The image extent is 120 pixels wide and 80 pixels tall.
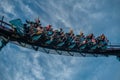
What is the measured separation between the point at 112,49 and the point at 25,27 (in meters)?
12.8

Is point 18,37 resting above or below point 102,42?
below

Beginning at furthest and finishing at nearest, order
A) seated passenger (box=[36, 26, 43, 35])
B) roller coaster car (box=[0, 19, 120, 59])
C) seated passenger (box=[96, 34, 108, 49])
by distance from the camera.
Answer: seated passenger (box=[96, 34, 108, 49]) < seated passenger (box=[36, 26, 43, 35]) < roller coaster car (box=[0, 19, 120, 59])

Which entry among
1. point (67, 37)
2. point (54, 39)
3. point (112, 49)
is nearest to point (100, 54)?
point (112, 49)

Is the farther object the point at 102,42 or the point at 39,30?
the point at 102,42

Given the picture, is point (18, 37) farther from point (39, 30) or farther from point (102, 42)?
point (102, 42)

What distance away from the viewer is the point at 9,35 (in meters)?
20.6

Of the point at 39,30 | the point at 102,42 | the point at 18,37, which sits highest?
the point at 102,42

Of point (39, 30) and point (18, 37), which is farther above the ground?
point (39, 30)

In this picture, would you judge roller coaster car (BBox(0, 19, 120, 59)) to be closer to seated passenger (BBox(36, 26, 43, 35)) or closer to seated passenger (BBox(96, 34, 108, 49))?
seated passenger (BBox(36, 26, 43, 35))

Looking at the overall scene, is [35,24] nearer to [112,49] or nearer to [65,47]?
[65,47]

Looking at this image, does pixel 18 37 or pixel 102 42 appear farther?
pixel 102 42

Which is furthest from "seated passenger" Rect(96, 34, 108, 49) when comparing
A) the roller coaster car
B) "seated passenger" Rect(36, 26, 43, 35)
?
"seated passenger" Rect(36, 26, 43, 35)

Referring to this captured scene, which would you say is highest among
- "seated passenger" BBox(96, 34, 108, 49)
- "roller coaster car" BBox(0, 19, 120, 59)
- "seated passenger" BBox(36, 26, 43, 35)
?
"seated passenger" BBox(96, 34, 108, 49)

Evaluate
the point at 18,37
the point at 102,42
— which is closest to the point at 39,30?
the point at 18,37
